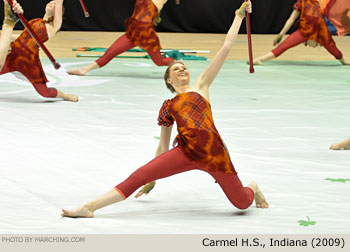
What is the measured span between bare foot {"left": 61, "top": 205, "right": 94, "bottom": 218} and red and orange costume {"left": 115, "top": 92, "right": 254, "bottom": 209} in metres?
0.14

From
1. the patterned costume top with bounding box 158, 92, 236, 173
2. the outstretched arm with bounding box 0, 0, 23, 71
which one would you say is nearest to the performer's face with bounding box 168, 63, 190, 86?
the patterned costume top with bounding box 158, 92, 236, 173

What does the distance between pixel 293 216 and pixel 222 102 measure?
2213mm

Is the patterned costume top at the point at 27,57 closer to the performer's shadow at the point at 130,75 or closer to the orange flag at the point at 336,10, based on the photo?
the performer's shadow at the point at 130,75

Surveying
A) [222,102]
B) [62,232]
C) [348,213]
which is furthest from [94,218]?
[222,102]

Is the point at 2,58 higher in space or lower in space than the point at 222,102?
higher

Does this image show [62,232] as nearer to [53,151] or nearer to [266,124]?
[53,151]

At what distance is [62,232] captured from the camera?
2.39 metres

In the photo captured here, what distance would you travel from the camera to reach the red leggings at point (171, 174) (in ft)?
8.25

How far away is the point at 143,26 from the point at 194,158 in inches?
124

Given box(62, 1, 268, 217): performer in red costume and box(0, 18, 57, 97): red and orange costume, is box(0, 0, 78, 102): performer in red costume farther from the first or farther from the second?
box(62, 1, 268, 217): performer in red costume

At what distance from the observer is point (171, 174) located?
2562mm

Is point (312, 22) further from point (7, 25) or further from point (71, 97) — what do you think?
point (7, 25)

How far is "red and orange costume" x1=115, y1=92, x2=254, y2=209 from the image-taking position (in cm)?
253

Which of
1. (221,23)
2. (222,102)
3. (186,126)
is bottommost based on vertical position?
(221,23)
